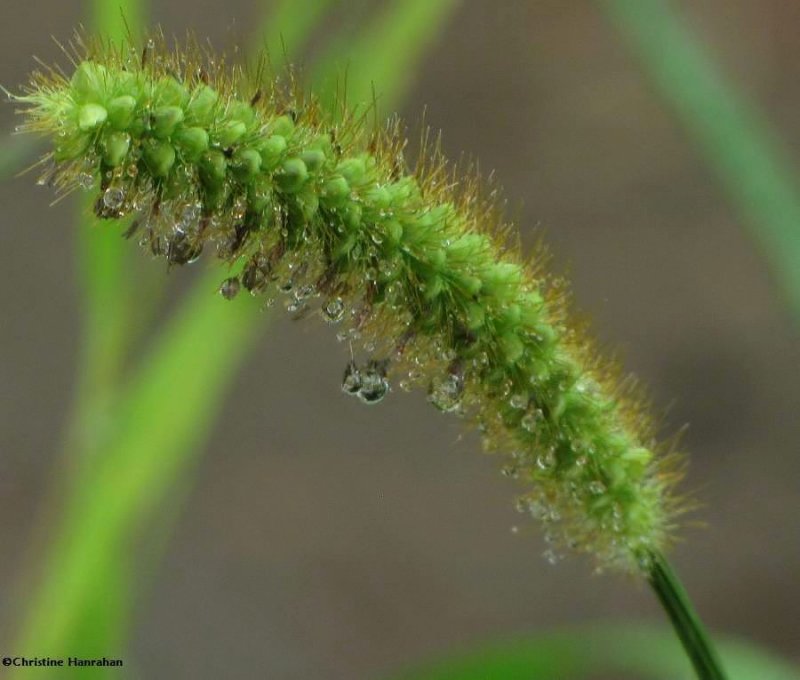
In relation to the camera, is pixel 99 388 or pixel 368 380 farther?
pixel 99 388

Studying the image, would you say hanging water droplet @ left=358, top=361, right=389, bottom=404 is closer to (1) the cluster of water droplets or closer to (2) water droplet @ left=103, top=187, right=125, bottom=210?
(1) the cluster of water droplets

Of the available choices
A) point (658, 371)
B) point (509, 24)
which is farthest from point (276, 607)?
point (509, 24)

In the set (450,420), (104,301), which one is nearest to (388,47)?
(104,301)

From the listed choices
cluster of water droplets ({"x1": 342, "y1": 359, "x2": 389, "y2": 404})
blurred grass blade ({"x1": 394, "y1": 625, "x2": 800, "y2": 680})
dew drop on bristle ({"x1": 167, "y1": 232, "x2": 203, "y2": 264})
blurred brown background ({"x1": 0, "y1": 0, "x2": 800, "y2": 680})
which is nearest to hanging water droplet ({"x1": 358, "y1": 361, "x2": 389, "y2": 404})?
cluster of water droplets ({"x1": 342, "y1": 359, "x2": 389, "y2": 404})

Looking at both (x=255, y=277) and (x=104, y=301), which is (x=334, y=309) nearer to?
(x=255, y=277)

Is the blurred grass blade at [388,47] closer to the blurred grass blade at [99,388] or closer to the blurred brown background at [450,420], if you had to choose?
the blurred grass blade at [99,388]

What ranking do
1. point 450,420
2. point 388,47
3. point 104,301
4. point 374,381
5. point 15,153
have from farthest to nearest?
point 450,420
point 388,47
point 104,301
point 15,153
point 374,381

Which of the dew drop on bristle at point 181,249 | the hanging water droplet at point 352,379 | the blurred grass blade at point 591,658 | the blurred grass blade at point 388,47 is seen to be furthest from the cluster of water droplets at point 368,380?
the blurred grass blade at point 388,47
